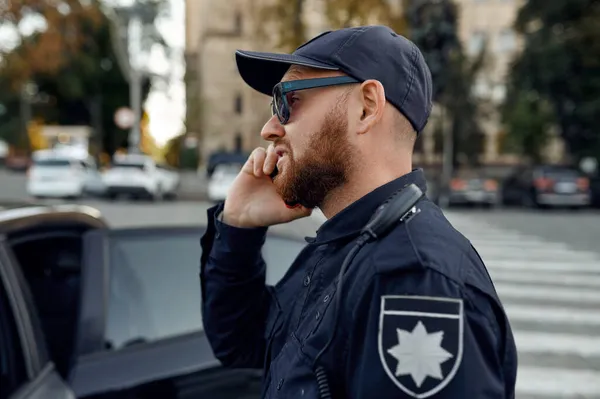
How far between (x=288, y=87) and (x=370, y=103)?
21 centimetres

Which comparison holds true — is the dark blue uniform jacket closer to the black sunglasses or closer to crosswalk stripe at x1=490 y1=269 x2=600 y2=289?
the black sunglasses

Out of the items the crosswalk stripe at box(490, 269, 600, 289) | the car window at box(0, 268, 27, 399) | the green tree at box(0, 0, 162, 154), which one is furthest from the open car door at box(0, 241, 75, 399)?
the green tree at box(0, 0, 162, 154)

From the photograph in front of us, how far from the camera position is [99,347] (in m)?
2.70

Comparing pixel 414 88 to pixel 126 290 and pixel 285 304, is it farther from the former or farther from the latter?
pixel 126 290

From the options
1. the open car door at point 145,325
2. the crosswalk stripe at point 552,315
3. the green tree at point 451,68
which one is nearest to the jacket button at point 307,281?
the open car door at point 145,325

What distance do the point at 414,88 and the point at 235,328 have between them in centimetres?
86

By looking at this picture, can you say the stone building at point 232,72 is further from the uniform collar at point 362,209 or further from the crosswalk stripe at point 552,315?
the uniform collar at point 362,209

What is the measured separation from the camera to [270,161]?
172cm

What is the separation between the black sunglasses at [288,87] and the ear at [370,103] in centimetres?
3

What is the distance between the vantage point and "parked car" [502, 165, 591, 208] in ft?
71.8

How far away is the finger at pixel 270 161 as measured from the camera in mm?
1688

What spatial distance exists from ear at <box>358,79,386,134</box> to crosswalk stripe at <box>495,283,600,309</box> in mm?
7438

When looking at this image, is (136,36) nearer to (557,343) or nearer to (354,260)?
(557,343)

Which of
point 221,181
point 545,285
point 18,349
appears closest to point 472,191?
point 221,181
